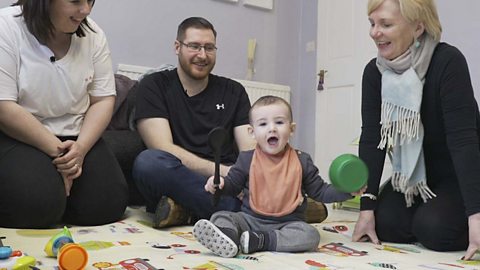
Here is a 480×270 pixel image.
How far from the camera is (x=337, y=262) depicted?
1.19 meters

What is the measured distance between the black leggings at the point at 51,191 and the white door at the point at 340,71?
1689 millimetres

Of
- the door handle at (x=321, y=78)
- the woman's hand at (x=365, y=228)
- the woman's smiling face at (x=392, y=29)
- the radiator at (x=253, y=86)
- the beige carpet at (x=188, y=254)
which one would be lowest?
the beige carpet at (x=188, y=254)

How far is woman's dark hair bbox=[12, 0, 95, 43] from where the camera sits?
1431mm

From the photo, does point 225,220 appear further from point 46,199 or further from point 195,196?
point 46,199

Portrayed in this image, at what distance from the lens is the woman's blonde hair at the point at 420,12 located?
1362 mm

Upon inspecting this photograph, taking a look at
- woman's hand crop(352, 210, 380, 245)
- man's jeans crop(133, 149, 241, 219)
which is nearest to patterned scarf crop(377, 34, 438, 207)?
woman's hand crop(352, 210, 380, 245)

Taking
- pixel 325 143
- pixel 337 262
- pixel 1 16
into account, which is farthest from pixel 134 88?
pixel 325 143

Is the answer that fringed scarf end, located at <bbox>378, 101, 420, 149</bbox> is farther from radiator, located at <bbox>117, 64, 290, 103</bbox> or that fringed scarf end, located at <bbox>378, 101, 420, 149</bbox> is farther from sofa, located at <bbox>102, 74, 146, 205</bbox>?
radiator, located at <bbox>117, 64, 290, 103</bbox>

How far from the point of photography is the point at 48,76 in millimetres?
1485

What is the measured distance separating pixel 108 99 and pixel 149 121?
0.52 feet

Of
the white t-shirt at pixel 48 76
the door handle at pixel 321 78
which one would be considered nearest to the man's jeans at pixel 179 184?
the white t-shirt at pixel 48 76

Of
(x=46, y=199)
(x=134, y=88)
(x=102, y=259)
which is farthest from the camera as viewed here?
(x=134, y=88)

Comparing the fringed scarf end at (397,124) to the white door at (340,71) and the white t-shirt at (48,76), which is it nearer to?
the white t-shirt at (48,76)

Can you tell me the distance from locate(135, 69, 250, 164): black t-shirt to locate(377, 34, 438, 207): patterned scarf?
0.56m
